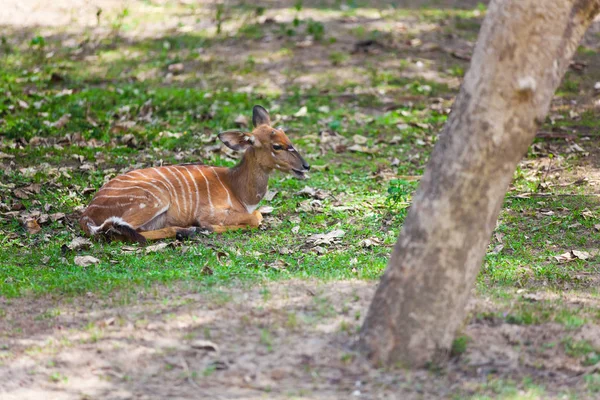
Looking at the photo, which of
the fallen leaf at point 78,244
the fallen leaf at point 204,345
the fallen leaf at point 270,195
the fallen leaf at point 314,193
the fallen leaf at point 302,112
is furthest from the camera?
the fallen leaf at point 302,112

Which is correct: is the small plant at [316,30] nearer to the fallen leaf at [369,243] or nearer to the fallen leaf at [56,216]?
the fallen leaf at [56,216]

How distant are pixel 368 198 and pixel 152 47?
6356 millimetres

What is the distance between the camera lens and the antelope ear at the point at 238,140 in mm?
8692

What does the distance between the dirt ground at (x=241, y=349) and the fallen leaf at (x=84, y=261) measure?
91 centimetres

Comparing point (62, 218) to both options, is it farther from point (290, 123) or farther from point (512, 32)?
point (512, 32)

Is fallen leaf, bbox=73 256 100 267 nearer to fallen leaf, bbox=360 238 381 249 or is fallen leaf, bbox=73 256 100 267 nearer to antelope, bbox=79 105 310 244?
antelope, bbox=79 105 310 244

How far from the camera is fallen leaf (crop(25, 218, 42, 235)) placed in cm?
775

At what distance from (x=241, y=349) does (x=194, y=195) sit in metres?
3.70

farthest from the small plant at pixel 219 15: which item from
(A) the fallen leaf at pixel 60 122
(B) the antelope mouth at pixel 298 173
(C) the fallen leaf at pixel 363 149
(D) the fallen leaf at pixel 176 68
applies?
(B) the antelope mouth at pixel 298 173

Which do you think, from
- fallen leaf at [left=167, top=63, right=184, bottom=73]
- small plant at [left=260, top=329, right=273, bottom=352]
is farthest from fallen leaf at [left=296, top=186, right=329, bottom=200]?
fallen leaf at [left=167, top=63, right=184, bottom=73]

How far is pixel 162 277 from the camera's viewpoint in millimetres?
6223

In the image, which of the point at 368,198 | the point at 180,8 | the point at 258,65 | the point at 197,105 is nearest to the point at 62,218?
the point at 368,198

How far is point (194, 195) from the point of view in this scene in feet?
27.5

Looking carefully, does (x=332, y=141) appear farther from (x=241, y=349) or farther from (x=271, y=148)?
(x=241, y=349)
